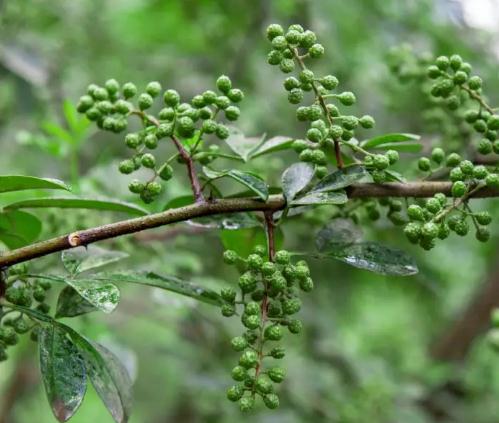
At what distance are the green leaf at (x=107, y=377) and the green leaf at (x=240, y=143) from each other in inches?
12.7

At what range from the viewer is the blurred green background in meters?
2.33

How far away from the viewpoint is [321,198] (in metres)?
0.94

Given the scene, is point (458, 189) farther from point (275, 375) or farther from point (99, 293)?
point (99, 293)

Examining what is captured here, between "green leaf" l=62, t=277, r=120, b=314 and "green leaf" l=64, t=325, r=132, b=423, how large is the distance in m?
0.08

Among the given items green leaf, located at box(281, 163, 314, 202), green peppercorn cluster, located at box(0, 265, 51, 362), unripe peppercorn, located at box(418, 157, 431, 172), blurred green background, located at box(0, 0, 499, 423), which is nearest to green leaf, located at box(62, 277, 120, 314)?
green peppercorn cluster, located at box(0, 265, 51, 362)

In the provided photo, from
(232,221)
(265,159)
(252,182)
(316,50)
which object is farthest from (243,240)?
(265,159)

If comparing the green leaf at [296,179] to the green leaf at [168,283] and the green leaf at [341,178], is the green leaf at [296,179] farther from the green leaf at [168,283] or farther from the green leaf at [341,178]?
the green leaf at [168,283]

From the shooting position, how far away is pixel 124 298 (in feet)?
10.9

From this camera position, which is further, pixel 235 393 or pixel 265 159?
pixel 265 159

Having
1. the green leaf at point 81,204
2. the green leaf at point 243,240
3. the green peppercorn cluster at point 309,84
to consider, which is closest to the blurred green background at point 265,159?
the green leaf at point 243,240

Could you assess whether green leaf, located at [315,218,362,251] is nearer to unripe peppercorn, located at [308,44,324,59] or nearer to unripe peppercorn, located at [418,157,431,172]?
unripe peppercorn, located at [418,157,431,172]

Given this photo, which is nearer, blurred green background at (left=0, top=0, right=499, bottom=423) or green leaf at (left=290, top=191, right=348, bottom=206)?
green leaf at (left=290, top=191, right=348, bottom=206)

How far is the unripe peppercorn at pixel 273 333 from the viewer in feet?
2.86

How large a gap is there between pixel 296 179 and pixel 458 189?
194 millimetres
